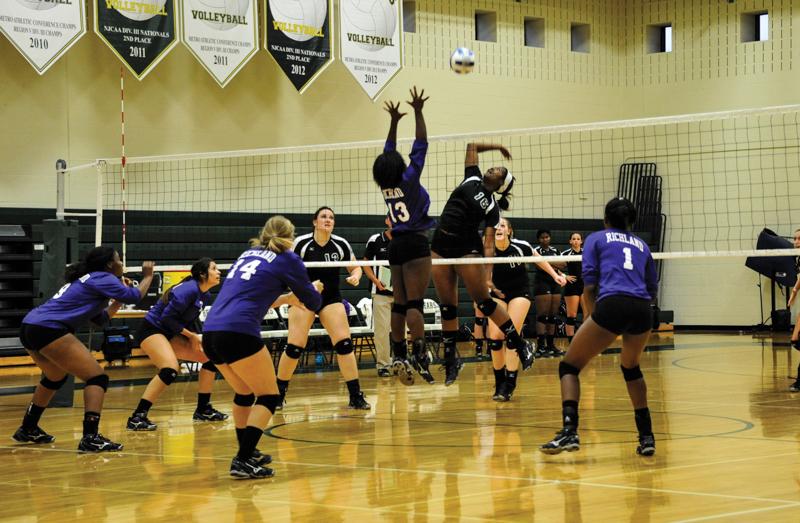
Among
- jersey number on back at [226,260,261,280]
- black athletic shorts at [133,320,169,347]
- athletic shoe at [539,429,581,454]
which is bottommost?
athletic shoe at [539,429,581,454]

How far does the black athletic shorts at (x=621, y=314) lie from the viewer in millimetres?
7406

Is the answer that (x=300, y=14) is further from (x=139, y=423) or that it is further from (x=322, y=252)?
(x=139, y=423)

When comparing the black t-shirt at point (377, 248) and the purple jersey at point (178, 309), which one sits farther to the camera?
the black t-shirt at point (377, 248)

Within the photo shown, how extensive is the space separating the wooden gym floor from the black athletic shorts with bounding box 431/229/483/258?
143 centimetres

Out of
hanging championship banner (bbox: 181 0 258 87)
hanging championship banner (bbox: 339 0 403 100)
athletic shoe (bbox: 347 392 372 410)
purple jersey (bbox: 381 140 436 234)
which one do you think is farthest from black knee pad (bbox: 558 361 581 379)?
hanging championship banner (bbox: 339 0 403 100)

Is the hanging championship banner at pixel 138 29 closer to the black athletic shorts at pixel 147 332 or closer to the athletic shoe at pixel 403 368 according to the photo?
the black athletic shorts at pixel 147 332

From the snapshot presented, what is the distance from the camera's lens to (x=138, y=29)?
673 inches

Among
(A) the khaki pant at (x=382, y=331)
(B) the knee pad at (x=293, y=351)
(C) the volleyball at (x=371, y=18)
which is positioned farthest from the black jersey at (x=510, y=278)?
(C) the volleyball at (x=371, y=18)

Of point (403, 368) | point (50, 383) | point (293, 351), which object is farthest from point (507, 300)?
point (50, 383)

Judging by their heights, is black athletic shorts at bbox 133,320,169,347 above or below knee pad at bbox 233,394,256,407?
above

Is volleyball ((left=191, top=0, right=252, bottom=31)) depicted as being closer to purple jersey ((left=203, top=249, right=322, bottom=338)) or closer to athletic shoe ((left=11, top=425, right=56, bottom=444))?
athletic shoe ((left=11, top=425, right=56, bottom=444))

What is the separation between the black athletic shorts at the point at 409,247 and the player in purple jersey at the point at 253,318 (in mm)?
1947

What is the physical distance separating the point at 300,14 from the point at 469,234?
9.85 metres

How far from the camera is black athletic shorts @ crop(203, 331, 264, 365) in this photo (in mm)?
6902
